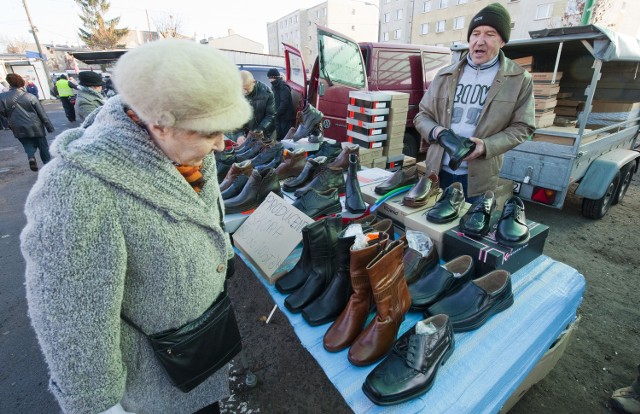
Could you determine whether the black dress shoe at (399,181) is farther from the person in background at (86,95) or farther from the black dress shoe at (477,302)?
the person in background at (86,95)

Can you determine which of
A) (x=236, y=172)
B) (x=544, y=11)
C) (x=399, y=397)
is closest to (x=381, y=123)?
(x=236, y=172)

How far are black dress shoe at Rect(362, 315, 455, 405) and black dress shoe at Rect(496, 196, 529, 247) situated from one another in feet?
1.99

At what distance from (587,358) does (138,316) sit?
3.02 m

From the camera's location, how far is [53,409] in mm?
2146

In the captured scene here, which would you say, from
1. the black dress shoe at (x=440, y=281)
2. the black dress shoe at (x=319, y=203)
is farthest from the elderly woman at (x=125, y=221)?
Result: the black dress shoe at (x=319, y=203)

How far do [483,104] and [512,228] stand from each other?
1170mm

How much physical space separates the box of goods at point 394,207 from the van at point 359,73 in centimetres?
340

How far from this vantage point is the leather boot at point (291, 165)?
2.94 m

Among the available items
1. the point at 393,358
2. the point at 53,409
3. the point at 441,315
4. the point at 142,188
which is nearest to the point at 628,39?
the point at 441,315

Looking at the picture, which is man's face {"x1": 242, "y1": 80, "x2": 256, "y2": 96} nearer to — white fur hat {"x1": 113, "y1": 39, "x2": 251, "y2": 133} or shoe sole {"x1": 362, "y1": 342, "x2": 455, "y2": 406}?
white fur hat {"x1": 113, "y1": 39, "x2": 251, "y2": 133}

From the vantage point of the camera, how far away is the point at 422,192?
6.54ft

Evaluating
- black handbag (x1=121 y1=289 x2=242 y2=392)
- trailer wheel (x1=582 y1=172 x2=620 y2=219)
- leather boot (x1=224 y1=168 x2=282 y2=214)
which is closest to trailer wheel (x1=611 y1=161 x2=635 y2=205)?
trailer wheel (x1=582 y1=172 x2=620 y2=219)

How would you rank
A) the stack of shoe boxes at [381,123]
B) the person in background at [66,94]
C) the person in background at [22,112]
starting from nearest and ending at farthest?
the stack of shoe boxes at [381,123] < the person in background at [22,112] < the person in background at [66,94]

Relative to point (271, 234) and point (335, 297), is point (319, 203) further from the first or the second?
point (335, 297)
